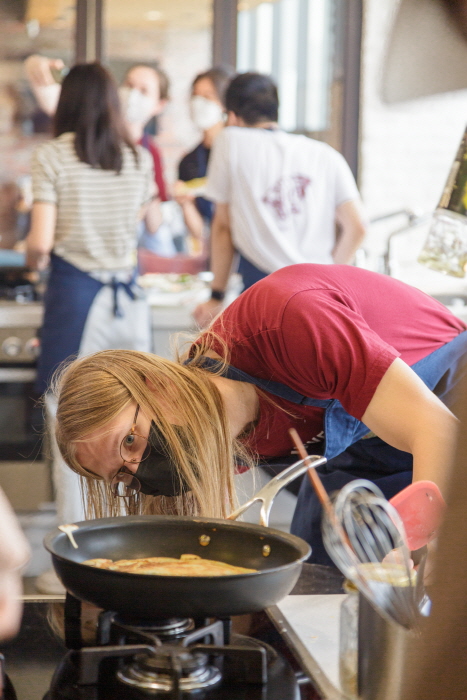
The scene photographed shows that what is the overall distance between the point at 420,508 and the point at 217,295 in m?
1.86

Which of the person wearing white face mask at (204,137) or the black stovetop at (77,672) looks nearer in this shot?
the black stovetop at (77,672)

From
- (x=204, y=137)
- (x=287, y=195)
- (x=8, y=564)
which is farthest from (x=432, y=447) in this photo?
(x=204, y=137)

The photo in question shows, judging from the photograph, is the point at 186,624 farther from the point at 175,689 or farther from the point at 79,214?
the point at 79,214

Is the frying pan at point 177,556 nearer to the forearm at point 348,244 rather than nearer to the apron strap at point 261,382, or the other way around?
the apron strap at point 261,382

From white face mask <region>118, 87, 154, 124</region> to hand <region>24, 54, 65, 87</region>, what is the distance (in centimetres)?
31

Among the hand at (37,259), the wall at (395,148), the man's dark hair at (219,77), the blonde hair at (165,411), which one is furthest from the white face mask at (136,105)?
the blonde hair at (165,411)

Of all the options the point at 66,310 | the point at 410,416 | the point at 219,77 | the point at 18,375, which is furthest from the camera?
the point at 219,77

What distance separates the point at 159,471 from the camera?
3.61 feet

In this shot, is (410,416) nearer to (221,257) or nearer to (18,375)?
(221,257)

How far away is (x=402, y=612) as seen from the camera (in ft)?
1.78

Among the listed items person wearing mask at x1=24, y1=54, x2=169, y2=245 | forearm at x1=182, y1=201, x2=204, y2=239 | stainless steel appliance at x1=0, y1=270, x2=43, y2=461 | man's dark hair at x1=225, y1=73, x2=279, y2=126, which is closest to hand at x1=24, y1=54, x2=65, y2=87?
person wearing mask at x1=24, y1=54, x2=169, y2=245

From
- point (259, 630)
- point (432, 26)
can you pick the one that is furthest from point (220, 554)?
point (432, 26)

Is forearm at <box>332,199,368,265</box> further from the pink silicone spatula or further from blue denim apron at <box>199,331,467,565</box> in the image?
the pink silicone spatula

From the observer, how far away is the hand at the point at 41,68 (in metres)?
3.36
